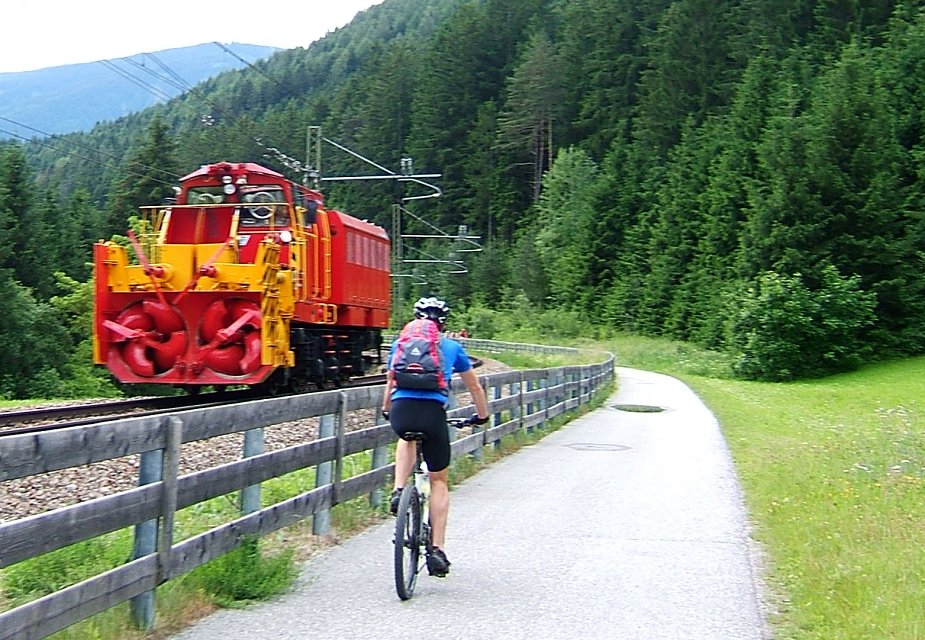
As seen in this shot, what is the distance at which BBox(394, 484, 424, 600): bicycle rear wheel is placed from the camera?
642 cm

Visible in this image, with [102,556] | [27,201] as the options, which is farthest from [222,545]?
[27,201]

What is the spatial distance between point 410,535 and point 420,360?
1111mm

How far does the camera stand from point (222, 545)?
Result: 6398 millimetres

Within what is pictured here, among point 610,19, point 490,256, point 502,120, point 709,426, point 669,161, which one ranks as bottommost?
point 709,426

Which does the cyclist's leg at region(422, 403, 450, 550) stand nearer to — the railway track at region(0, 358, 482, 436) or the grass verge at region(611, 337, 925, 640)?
the grass verge at region(611, 337, 925, 640)

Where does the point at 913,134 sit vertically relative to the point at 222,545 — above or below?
above

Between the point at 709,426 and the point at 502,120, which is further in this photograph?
the point at 502,120

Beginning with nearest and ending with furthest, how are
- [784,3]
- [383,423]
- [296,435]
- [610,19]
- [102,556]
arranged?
[102,556], [383,423], [296,435], [784,3], [610,19]

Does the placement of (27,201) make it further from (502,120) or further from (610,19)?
(610,19)

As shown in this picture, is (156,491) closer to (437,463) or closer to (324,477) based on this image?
(437,463)

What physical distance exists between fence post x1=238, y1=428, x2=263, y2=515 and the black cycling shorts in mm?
964

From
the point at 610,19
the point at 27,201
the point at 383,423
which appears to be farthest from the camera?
the point at 610,19

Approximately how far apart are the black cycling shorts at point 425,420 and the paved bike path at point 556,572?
0.96 metres

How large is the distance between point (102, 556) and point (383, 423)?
377 cm
